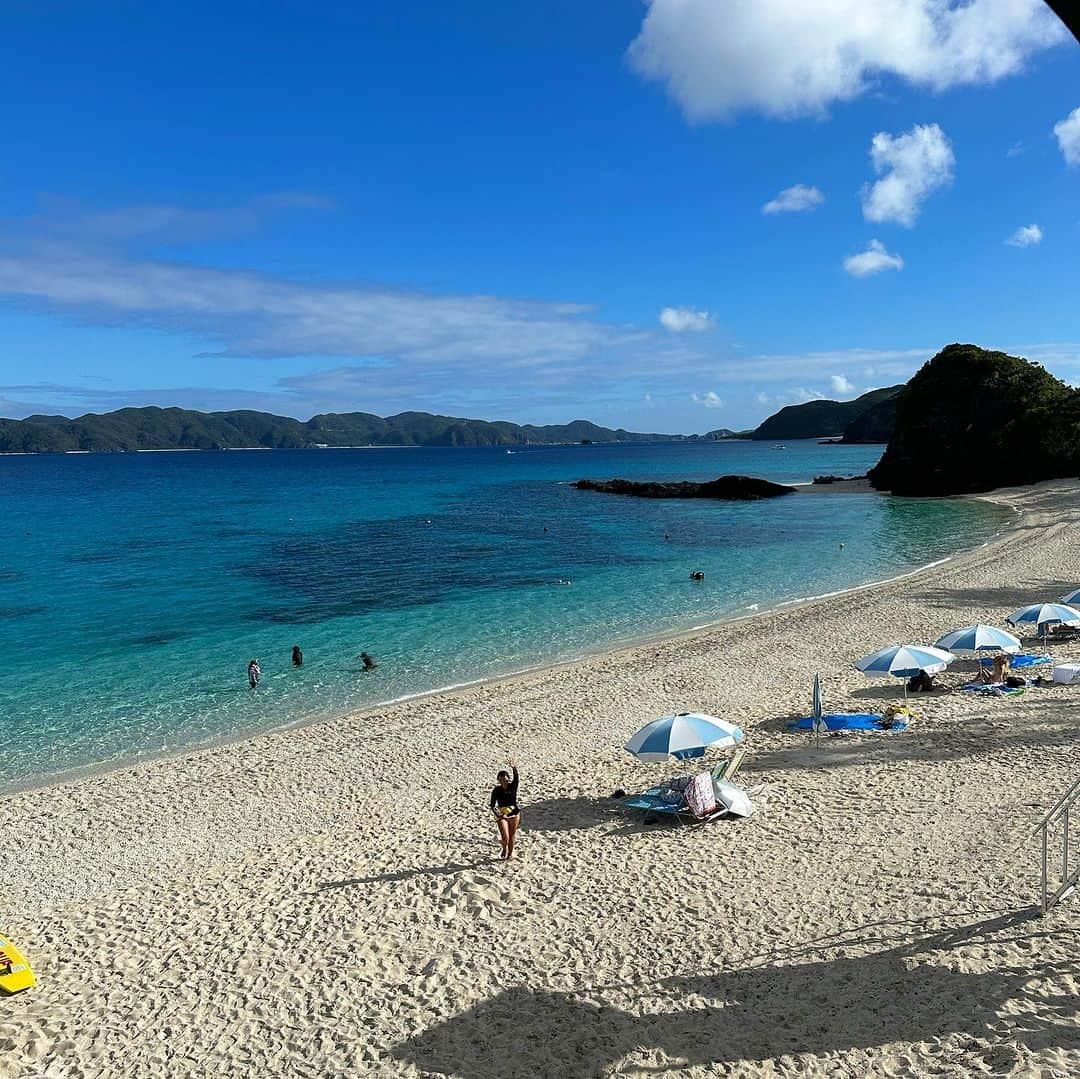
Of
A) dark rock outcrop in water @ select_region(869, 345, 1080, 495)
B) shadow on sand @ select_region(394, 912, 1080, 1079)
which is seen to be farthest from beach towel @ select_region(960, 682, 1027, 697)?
dark rock outcrop in water @ select_region(869, 345, 1080, 495)

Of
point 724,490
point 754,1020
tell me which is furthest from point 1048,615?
point 724,490

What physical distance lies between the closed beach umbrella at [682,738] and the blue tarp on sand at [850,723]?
3.43m

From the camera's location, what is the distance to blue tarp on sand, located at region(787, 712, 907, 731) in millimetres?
16797

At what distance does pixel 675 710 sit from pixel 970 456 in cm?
7239

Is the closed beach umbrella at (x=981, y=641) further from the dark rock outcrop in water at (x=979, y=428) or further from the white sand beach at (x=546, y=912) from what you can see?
the dark rock outcrop in water at (x=979, y=428)

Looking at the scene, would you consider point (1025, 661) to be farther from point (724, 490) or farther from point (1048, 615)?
point (724, 490)

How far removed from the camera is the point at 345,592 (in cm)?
3522

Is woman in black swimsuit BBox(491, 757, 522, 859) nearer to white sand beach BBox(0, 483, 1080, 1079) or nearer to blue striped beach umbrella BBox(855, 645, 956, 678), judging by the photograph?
white sand beach BBox(0, 483, 1080, 1079)

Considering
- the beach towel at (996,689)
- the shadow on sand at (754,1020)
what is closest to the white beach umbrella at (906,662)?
the beach towel at (996,689)

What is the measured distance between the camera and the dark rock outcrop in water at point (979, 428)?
242 ft

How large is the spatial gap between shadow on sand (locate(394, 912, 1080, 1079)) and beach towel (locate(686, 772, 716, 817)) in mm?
3788

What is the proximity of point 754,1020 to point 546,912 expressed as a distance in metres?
3.09

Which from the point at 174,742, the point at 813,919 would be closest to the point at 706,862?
the point at 813,919

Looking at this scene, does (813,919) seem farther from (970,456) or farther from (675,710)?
(970,456)
